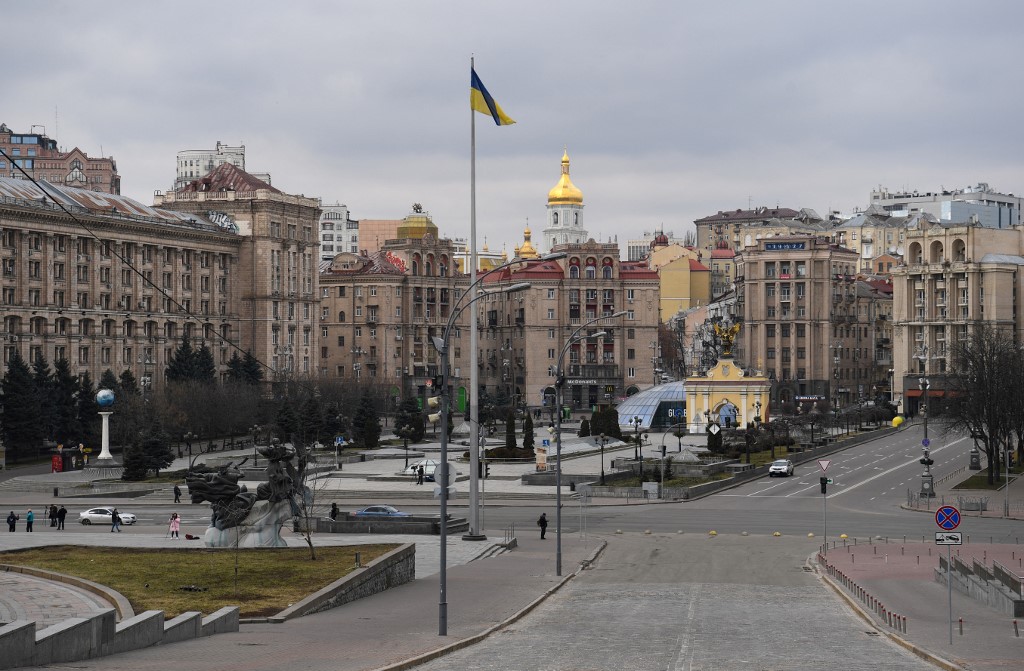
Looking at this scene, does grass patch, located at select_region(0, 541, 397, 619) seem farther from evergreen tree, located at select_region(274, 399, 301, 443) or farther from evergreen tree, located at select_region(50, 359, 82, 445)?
evergreen tree, located at select_region(50, 359, 82, 445)

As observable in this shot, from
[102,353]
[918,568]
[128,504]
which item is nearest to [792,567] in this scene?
[918,568]

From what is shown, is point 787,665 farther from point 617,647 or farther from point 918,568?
point 918,568

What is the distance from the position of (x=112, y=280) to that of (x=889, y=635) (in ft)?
368

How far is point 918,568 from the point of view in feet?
153

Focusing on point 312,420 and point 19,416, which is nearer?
point 19,416

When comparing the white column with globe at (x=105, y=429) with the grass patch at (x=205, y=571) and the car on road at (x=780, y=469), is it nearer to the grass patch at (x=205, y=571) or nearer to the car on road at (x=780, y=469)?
the car on road at (x=780, y=469)

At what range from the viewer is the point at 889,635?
33.2 metres

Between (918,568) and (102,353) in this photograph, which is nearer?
(918,568)

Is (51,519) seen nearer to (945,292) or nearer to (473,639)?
(473,639)

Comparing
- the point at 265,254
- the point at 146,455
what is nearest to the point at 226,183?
the point at 265,254

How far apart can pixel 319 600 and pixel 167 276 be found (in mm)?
110993

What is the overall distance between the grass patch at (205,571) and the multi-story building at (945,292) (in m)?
123

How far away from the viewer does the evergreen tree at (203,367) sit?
126938 mm

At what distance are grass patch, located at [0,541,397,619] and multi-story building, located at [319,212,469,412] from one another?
424ft
